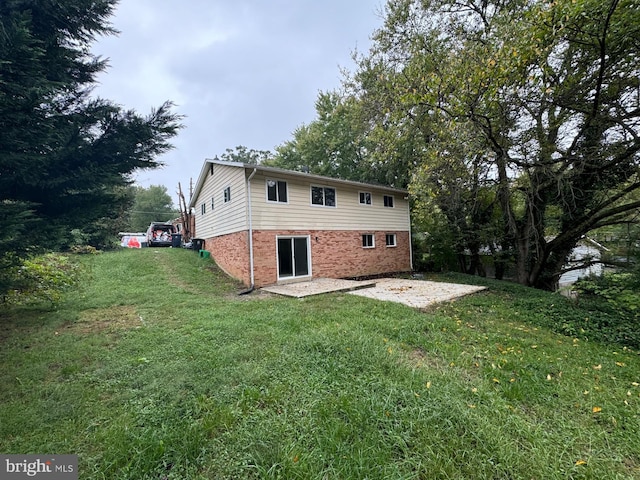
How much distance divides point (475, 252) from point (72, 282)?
14899mm

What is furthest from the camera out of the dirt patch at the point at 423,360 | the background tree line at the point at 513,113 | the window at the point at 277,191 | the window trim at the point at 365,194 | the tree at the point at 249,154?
the tree at the point at 249,154

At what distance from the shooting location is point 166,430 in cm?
227

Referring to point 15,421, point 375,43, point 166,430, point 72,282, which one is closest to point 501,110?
point 375,43

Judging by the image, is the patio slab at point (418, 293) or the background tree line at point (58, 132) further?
the patio slab at point (418, 293)

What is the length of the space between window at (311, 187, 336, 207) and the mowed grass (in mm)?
6316

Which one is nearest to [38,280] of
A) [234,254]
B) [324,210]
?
[234,254]

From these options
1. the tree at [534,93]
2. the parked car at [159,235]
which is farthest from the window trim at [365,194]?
the parked car at [159,235]

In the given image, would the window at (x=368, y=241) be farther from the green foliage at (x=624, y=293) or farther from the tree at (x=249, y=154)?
the tree at (x=249, y=154)

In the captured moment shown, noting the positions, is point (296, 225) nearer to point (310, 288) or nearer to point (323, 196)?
point (323, 196)

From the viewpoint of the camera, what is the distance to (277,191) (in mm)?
9898

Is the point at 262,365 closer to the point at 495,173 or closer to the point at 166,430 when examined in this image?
the point at 166,430

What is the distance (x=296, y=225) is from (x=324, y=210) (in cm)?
152

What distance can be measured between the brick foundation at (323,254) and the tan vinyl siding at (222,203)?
430 millimetres

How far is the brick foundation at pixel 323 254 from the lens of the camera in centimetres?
938
